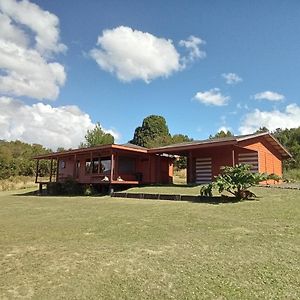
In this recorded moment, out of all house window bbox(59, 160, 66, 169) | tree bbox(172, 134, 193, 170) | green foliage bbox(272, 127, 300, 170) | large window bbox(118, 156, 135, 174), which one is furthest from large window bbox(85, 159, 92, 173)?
green foliage bbox(272, 127, 300, 170)

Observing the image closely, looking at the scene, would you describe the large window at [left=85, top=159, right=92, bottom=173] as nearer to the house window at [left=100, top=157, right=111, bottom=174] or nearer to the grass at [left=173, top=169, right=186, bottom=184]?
the house window at [left=100, top=157, right=111, bottom=174]

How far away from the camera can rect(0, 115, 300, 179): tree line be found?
39.9m

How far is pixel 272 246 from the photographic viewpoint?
258 inches

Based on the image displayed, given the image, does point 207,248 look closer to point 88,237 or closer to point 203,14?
point 88,237

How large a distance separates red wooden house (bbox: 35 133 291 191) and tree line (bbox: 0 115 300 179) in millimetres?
9481

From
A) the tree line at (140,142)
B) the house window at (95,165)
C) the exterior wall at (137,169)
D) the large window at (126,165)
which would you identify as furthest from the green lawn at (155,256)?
the tree line at (140,142)

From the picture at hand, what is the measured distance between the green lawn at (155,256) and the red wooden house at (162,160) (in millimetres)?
11345

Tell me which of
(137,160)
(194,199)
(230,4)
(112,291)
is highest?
(230,4)

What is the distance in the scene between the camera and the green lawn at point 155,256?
15.4ft

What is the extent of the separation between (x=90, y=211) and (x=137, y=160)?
12918 mm

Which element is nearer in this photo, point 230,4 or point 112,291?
point 112,291

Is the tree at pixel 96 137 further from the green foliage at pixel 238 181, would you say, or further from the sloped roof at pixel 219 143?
the green foliage at pixel 238 181

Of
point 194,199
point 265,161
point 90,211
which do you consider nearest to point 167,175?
point 265,161

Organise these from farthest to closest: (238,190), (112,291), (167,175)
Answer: (167,175)
(238,190)
(112,291)
